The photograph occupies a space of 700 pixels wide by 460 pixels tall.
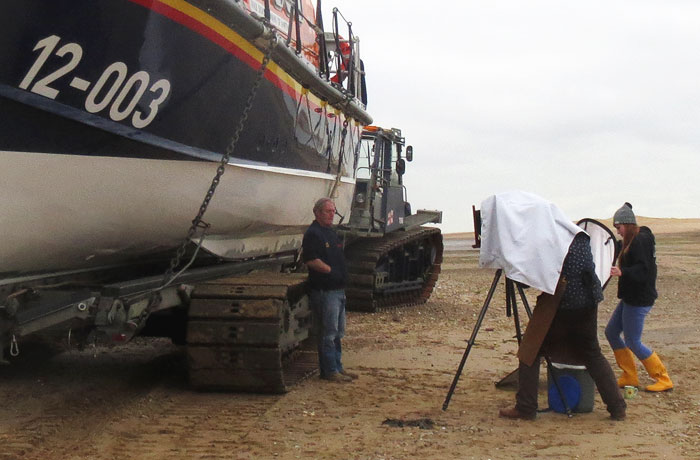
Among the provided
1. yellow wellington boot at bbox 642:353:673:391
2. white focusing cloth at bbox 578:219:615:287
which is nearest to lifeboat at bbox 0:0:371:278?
white focusing cloth at bbox 578:219:615:287

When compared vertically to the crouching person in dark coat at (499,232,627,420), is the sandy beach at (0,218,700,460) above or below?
below

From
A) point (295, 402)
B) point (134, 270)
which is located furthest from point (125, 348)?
point (295, 402)

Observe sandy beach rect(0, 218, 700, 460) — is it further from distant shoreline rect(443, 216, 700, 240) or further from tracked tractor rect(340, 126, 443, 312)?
distant shoreline rect(443, 216, 700, 240)

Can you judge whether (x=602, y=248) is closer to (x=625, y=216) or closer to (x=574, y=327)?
(x=625, y=216)

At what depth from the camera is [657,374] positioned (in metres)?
7.16

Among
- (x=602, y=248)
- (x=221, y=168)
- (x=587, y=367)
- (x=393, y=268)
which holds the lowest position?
(x=587, y=367)

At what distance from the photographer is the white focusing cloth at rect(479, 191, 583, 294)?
599 centimetres

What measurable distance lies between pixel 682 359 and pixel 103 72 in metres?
6.12

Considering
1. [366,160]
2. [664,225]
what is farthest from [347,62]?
[664,225]

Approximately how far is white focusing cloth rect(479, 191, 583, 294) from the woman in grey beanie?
1.01 m

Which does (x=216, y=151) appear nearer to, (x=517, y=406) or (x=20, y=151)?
(x=20, y=151)

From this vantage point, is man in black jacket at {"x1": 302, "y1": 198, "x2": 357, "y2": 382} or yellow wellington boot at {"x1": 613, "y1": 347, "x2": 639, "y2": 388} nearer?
yellow wellington boot at {"x1": 613, "y1": 347, "x2": 639, "y2": 388}

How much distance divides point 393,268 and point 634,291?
815 centimetres

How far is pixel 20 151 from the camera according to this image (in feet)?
17.0
